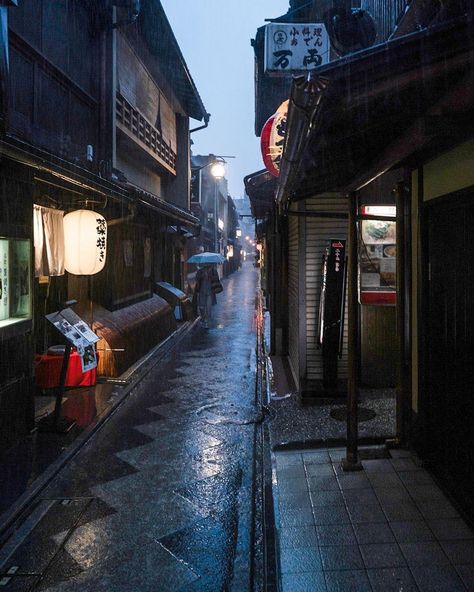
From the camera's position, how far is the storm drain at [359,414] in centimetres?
934

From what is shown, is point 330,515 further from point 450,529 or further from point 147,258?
point 147,258

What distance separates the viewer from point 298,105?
13.7 ft

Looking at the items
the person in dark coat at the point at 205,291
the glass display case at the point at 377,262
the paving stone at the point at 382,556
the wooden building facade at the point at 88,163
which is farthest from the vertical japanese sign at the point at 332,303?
the person in dark coat at the point at 205,291

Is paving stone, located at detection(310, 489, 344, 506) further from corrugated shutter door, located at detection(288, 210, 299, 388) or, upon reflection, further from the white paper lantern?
the white paper lantern

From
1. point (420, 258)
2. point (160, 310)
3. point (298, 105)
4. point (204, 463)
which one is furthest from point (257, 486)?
point (160, 310)

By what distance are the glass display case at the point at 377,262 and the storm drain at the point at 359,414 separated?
2.36 metres

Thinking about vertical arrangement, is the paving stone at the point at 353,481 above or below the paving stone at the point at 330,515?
above

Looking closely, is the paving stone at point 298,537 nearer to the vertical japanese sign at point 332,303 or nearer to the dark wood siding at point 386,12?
the vertical japanese sign at point 332,303

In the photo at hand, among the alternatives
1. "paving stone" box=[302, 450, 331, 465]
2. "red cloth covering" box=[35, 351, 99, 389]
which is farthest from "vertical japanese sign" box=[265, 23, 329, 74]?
"paving stone" box=[302, 450, 331, 465]

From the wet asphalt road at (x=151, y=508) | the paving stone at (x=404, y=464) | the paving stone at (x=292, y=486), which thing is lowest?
the wet asphalt road at (x=151, y=508)

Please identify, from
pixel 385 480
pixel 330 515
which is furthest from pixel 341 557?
pixel 385 480

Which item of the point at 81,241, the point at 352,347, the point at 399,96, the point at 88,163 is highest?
the point at 88,163

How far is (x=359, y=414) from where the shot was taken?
31.3ft

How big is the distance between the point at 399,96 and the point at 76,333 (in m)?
7.06
